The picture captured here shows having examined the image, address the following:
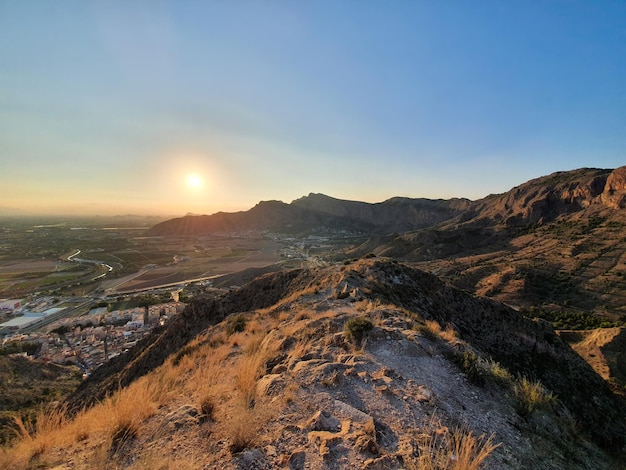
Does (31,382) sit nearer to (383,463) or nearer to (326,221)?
Result: (383,463)

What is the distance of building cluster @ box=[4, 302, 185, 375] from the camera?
32188 mm

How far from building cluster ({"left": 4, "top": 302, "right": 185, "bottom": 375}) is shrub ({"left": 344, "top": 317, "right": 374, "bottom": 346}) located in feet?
98.4

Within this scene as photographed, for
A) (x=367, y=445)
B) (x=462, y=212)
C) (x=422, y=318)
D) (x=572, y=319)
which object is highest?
(x=462, y=212)

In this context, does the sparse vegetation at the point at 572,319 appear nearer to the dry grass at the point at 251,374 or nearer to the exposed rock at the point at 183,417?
the dry grass at the point at 251,374

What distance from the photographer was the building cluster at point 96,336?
106 ft

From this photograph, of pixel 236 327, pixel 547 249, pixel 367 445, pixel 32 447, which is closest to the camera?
pixel 367 445

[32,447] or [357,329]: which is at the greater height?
[357,329]

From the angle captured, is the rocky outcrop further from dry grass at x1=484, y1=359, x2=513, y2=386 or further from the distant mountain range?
dry grass at x1=484, y1=359, x2=513, y2=386

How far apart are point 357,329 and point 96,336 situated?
4341 cm

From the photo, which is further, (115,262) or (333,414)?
(115,262)

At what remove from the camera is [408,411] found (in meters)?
4.45

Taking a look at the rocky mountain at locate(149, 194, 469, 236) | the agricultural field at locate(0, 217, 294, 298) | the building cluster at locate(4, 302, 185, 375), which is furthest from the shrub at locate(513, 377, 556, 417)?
the rocky mountain at locate(149, 194, 469, 236)

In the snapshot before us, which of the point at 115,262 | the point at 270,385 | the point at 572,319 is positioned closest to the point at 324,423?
the point at 270,385

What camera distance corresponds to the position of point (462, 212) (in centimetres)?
14500
